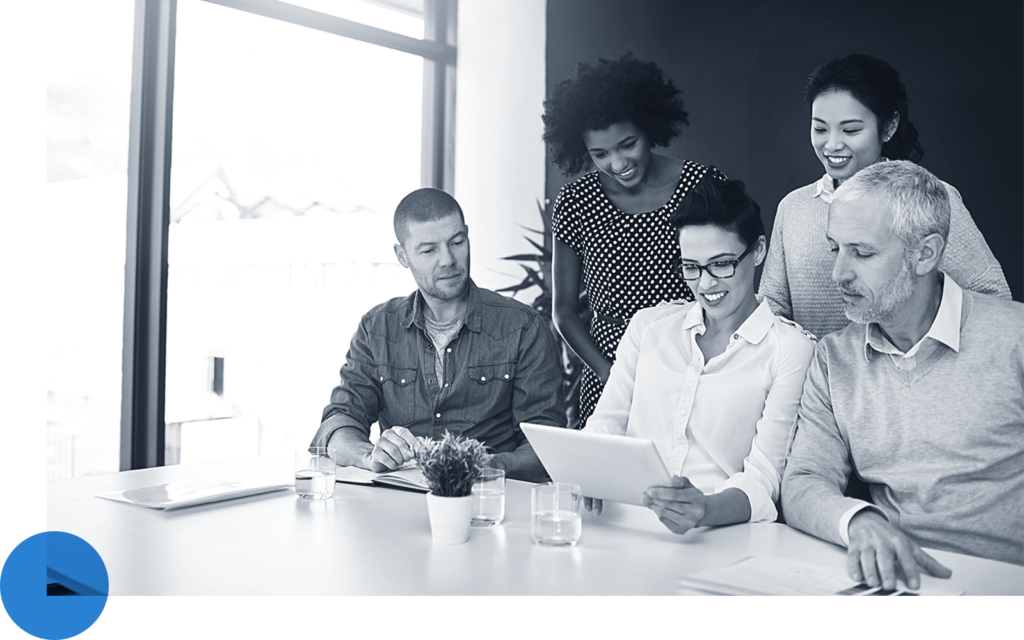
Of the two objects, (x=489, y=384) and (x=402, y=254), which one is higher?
(x=402, y=254)

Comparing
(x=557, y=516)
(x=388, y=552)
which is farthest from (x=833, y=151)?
(x=388, y=552)

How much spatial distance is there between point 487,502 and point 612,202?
5.13ft

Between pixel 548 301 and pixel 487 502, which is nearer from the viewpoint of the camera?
pixel 487 502

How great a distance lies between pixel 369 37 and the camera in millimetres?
4844

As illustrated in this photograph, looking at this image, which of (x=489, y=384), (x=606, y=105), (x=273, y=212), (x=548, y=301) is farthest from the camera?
(x=273, y=212)

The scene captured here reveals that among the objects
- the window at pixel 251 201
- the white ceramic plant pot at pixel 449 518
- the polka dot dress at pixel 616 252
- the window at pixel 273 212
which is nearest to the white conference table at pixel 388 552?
the white ceramic plant pot at pixel 449 518

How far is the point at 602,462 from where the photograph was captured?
1676 millimetres

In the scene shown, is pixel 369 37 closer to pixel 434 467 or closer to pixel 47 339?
pixel 47 339

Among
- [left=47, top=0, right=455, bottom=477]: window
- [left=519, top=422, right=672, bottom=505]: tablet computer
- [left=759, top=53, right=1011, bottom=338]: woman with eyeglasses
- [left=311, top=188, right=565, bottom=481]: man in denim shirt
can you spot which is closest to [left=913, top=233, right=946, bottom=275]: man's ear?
[left=759, top=53, right=1011, bottom=338]: woman with eyeglasses

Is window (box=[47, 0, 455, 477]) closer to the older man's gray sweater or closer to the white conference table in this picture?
the white conference table

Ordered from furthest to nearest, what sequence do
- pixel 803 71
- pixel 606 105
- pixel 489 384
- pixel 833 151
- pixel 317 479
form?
pixel 803 71, pixel 606 105, pixel 489 384, pixel 833 151, pixel 317 479

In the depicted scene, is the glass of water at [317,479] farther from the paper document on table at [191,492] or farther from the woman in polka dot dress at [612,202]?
the woman in polka dot dress at [612,202]

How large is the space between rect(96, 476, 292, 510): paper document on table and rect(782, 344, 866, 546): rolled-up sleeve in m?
1.10

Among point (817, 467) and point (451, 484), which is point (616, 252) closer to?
point (817, 467)
